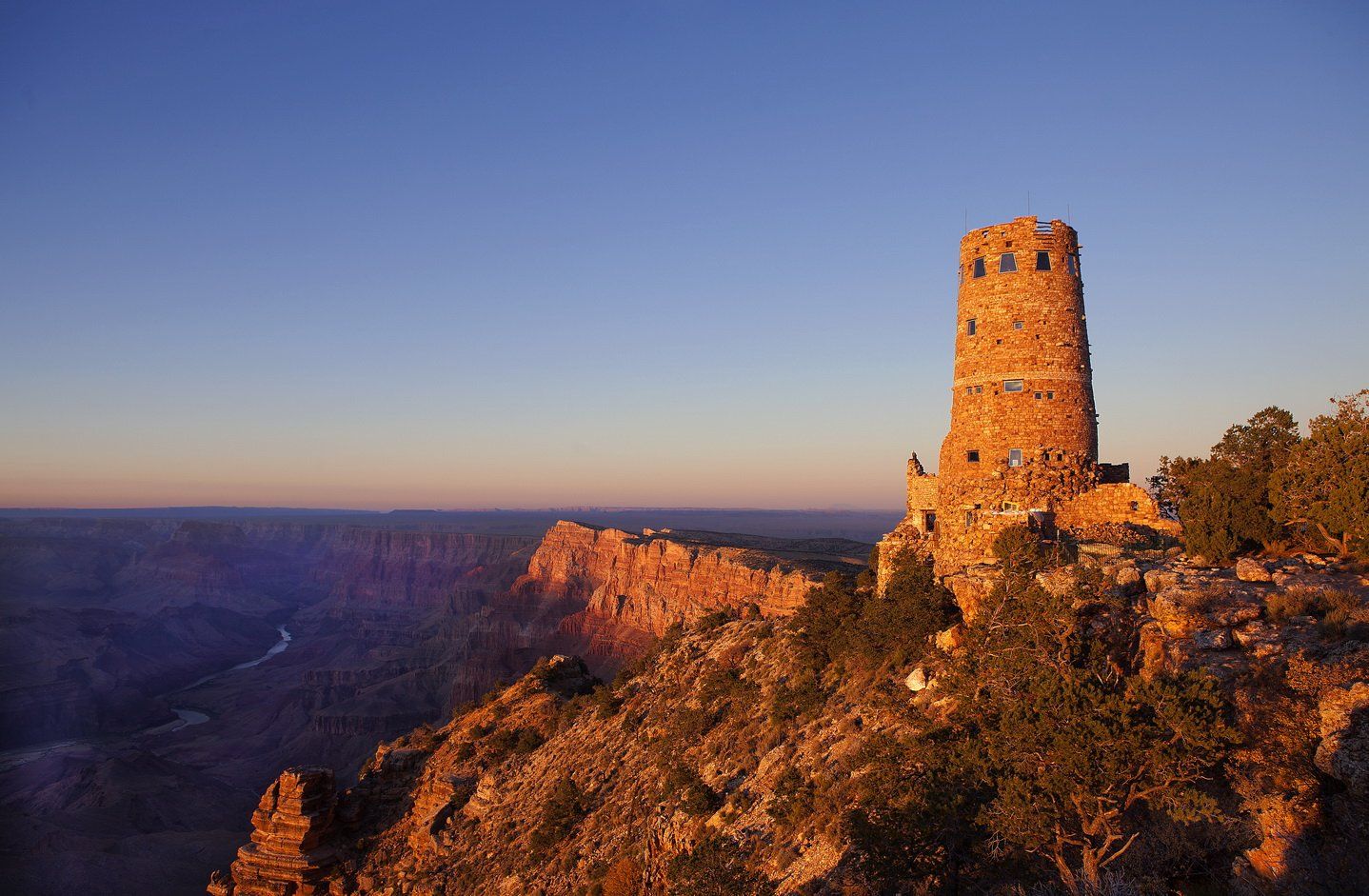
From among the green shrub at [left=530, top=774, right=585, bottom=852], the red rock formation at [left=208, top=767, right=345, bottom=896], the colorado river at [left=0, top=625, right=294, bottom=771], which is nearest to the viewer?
the green shrub at [left=530, top=774, right=585, bottom=852]

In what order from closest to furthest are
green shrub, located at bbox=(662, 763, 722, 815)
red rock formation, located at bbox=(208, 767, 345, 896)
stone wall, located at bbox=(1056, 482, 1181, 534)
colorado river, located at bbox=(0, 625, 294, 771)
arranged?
green shrub, located at bbox=(662, 763, 722, 815) → stone wall, located at bbox=(1056, 482, 1181, 534) → red rock formation, located at bbox=(208, 767, 345, 896) → colorado river, located at bbox=(0, 625, 294, 771)

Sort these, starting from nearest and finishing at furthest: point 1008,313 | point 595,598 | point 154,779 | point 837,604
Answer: point 1008,313 → point 837,604 → point 154,779 → point 595,598

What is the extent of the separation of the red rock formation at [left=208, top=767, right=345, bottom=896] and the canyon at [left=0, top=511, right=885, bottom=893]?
77.4 feet

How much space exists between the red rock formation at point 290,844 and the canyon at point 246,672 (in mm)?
23579

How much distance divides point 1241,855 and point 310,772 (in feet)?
106

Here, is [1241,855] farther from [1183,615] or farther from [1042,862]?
[1183,615]

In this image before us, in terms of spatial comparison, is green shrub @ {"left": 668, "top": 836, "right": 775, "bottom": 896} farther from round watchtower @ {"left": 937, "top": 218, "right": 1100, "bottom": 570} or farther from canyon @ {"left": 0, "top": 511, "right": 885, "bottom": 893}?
canyon @ {"left": 0, "top": 511, "right": 885, "bottom": 893}

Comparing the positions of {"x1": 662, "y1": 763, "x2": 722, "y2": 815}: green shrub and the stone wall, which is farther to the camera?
the stone wall

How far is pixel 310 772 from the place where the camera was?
32250 millimetres

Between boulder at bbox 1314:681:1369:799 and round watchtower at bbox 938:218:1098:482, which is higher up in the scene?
round watchtower at bbox 938:218:1098:482

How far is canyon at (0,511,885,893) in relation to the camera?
234ft

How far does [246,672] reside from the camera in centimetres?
14538

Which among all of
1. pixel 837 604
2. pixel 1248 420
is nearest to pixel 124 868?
pixel 837 604

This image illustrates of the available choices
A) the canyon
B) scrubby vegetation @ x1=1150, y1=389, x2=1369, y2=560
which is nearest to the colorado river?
the canyon
